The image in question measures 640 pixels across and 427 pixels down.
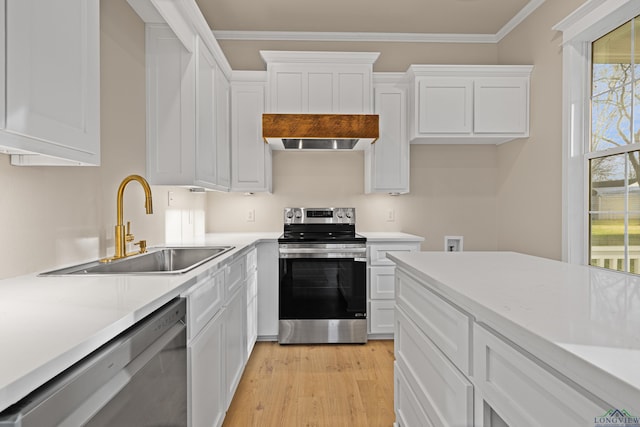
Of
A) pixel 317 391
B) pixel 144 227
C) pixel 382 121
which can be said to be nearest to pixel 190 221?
pixel 144 227

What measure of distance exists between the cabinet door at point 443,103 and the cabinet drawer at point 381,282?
1290mm

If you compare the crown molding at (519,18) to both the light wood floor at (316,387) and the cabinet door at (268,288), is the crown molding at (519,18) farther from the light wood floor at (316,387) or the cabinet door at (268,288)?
the light wood floor at (316,387)

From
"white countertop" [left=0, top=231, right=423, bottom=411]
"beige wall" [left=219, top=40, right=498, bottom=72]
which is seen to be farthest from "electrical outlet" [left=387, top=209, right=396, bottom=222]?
"white countertop" [left=0, top=231, right=423, bottom=411]

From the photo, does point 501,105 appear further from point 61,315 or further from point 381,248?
point 61,315

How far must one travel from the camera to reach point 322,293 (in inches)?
122

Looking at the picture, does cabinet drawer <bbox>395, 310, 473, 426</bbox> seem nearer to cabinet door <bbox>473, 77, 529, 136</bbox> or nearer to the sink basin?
the sink basin

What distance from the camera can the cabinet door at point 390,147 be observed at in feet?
11.3

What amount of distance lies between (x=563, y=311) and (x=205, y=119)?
232cm

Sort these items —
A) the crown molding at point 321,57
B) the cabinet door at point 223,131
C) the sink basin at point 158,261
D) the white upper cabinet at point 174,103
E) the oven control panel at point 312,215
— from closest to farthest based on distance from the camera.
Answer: the sink basin at point 158,261, the white upper cabinet at point 174,103, the cabinet door at point 223,131, the crown molding at point 321,57, the oven control panel at point 312,215

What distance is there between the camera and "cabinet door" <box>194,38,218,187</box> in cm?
235

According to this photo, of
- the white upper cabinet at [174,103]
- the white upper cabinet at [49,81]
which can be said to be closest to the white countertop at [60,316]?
the white upper cabinet at [49,81]

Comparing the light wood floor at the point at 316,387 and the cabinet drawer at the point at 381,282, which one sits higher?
the cabinet drawer at the point at 381,282

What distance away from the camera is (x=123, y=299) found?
40.4 inches

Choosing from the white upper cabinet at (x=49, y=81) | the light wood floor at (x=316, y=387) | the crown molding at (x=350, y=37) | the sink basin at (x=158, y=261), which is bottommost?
the light wood floor at (x=316, y=387)
